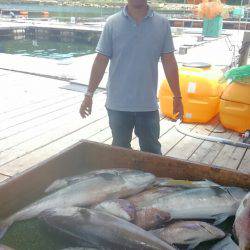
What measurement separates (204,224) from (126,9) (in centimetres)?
204

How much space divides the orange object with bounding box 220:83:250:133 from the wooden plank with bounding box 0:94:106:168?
7.09 ft

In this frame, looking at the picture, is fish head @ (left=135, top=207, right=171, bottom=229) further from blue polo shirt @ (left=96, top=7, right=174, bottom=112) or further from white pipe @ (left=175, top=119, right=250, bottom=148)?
white pipe @ (left=175, top=119, right=250, bottom=148)

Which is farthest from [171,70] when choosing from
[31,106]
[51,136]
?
[31,106]

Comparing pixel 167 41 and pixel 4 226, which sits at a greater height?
pixel 167 41

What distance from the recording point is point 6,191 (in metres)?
2.46

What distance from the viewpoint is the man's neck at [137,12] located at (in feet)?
10.9

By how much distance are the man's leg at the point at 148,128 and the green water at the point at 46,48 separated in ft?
67.3

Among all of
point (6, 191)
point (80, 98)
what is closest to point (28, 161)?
point (6, 191)

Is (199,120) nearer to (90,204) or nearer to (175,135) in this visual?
(175,135)

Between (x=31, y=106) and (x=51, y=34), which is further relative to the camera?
(x=51, y=34)

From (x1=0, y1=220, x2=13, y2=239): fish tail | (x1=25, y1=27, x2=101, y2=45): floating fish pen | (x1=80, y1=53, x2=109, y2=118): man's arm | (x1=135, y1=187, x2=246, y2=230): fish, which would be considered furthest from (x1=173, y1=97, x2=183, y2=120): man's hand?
(x1=25, y1=27, x2=101, y2=45): floating fish pen

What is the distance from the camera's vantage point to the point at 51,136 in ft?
18.2

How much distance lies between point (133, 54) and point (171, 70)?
17.5 inches

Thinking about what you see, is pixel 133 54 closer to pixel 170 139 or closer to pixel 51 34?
pixel 170 139
